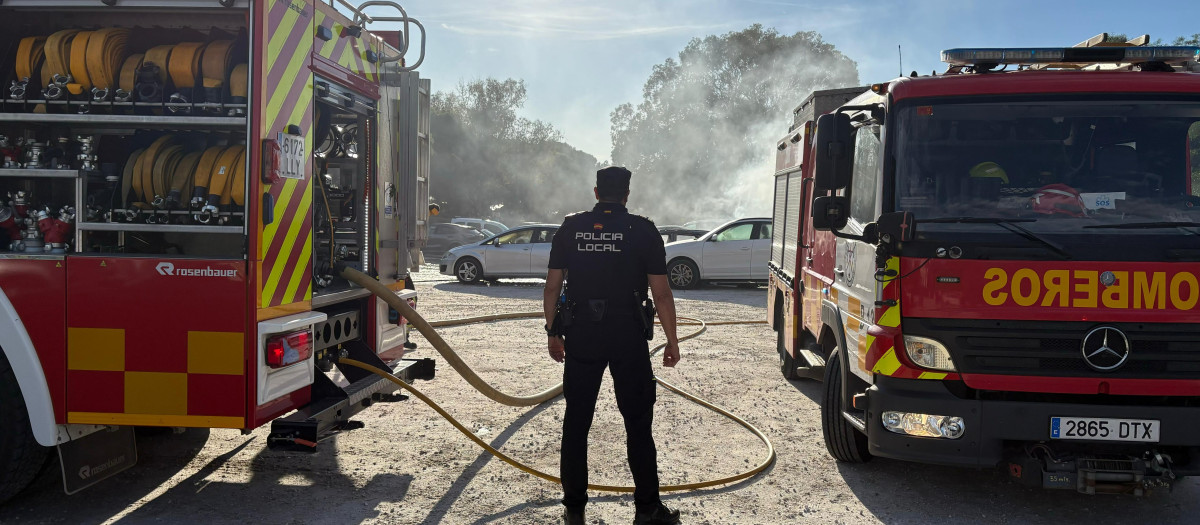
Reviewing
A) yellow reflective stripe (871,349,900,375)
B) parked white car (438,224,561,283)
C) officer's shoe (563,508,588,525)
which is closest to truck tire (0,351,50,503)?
officer's shoe (563,508,588,525)

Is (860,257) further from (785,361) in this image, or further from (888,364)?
(785,361)

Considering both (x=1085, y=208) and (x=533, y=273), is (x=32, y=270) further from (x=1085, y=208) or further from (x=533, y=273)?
(x=533, y=273)

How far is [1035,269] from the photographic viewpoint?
445 centimetres

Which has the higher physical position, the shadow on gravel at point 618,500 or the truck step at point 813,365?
the truck step at point 813,365

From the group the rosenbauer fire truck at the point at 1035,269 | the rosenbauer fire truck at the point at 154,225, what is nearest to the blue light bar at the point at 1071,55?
the rosenbauer fire truck at the point at 1035,269

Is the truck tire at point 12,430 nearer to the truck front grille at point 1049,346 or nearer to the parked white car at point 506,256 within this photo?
the truck front grille at point 1049,346

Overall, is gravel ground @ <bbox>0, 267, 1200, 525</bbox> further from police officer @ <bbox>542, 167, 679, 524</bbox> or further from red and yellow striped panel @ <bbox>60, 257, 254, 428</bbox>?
red and yellow striped panel @ <bbox>60, 257, 254, 428</bbox>

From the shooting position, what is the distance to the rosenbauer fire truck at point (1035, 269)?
441cm

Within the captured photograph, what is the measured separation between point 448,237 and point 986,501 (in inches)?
1036

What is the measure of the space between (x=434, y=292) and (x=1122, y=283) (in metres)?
13.6

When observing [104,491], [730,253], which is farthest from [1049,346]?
[730,253]

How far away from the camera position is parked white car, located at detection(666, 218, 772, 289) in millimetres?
17281

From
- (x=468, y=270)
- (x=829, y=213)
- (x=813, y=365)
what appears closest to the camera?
(x=829, y=213)

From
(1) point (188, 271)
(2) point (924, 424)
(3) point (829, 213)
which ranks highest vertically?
(3) point (829, 213)
